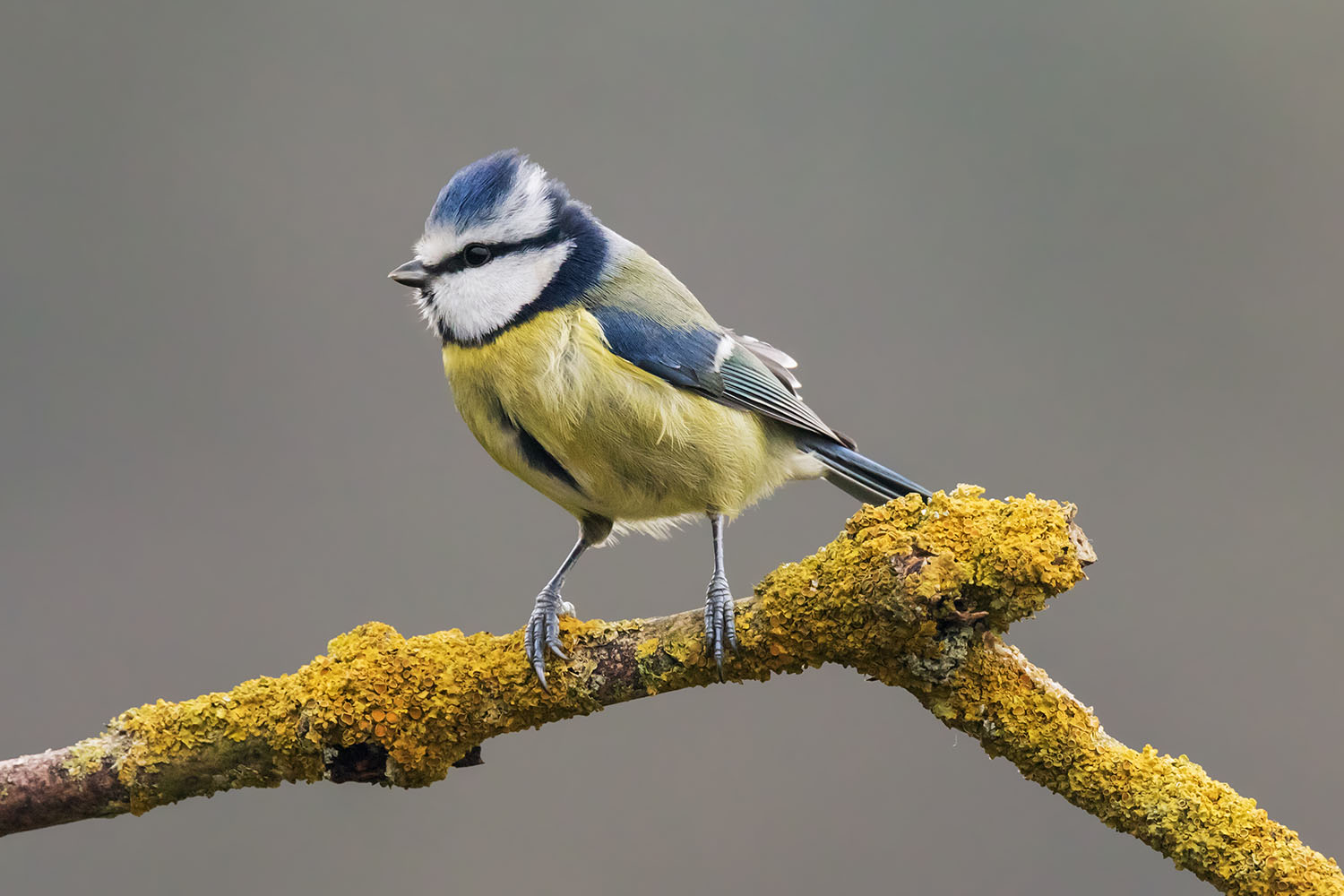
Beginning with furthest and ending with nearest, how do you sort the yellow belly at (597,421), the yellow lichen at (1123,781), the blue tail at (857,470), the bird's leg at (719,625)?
the blue tail at (857,470) → the yellow belly at (597,421) → the bird's leg at (719,625) → the yellow lichen at (1123,781)

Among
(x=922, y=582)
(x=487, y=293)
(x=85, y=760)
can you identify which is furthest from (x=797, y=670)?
(x=85, y=760)

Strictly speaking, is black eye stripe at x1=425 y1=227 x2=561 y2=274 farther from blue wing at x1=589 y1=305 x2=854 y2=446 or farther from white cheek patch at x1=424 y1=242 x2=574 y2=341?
blue wing at x1=589 y1=305 x2=854 y2=446

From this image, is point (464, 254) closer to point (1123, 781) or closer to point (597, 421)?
point (597, 421)

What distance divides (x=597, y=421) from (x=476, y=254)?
252 mm

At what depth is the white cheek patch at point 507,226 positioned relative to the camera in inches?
51.8

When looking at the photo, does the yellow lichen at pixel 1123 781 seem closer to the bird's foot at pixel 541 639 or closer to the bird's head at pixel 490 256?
the bird's foot at pixel 541 639

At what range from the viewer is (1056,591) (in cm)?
104

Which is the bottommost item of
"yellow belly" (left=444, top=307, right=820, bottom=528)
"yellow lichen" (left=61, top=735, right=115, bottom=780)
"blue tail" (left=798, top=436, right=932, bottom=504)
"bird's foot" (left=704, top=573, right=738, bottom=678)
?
"yellow lichen" (left=61, top=735, right=115, bottom=780)

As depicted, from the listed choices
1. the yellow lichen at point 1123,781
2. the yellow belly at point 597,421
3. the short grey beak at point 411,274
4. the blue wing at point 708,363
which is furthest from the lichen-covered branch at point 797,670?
the short grey beak at point 411,274

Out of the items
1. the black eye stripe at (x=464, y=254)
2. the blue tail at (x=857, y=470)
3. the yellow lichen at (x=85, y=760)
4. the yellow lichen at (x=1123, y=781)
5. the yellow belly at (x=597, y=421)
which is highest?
the black eye stripe at (x=464, y=254)

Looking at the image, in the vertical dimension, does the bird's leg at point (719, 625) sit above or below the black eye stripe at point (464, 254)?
below

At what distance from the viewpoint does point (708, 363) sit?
4.51ft

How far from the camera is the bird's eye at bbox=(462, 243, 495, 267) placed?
1.33 meters

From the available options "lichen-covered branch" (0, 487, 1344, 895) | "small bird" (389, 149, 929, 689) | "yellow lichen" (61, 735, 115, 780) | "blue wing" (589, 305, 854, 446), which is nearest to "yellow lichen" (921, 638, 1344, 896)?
"lichen-covered branch" (0, 487, 1344, 895)
